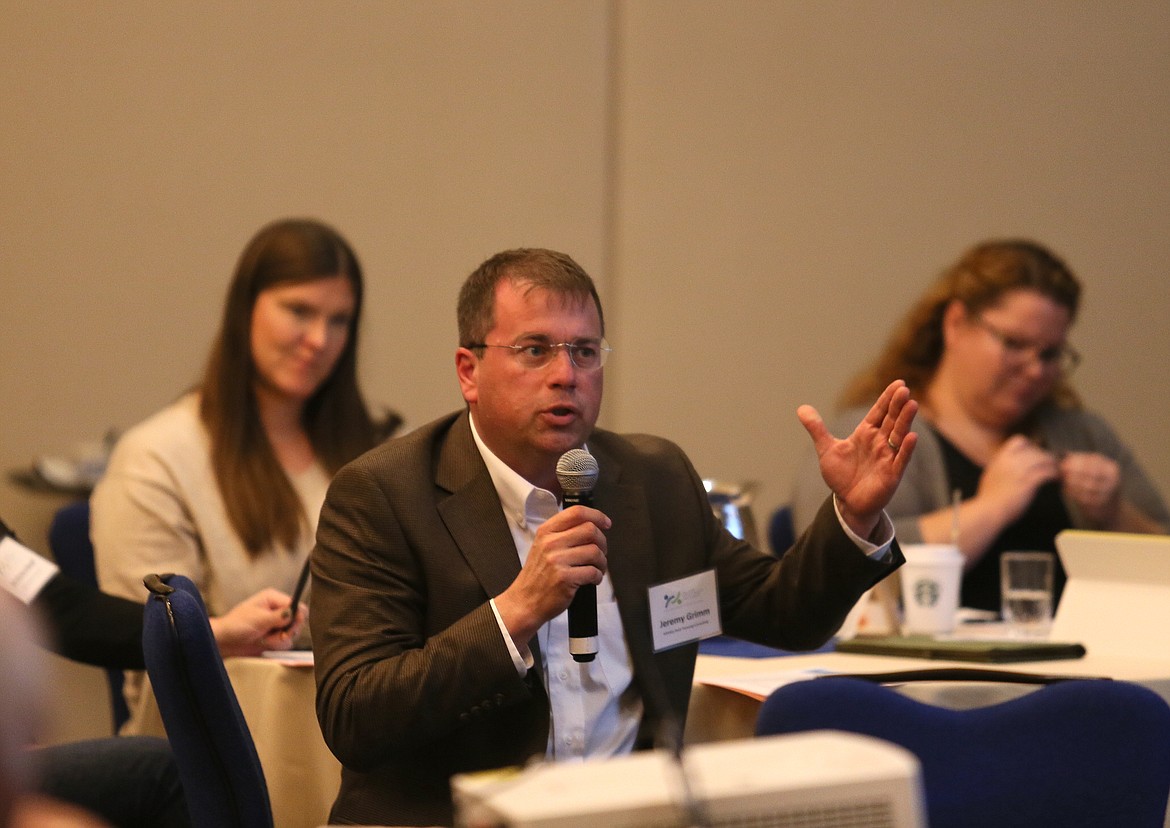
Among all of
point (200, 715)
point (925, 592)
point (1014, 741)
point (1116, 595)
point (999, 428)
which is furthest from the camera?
point (999, 428)

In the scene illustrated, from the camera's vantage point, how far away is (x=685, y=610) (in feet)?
7.25

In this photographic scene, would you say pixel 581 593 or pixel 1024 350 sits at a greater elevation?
pixel 1024 350

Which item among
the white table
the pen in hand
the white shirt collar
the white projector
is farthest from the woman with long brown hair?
the white projector

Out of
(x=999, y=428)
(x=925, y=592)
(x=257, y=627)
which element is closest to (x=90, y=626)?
(x=257, y=627)

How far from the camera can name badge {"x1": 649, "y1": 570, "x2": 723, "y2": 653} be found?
2168mm

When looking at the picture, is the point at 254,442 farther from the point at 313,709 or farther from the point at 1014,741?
the point at 1014,741

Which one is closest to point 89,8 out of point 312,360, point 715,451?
point 312,360

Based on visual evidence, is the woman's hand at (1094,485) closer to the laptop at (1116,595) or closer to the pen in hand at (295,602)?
the laptop at (1116,595)

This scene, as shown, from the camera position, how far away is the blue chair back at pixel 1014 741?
153 cm

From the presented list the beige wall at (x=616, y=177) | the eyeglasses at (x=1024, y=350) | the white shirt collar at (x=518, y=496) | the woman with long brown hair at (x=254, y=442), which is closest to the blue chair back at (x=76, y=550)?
the woman with long brown hair at (x=254, y=442)

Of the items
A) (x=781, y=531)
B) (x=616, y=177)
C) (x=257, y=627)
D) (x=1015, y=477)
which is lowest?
(x=781, y=531)

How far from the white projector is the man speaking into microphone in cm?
82

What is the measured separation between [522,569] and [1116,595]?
4.64ft

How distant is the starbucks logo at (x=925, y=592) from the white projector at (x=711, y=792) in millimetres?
1871
